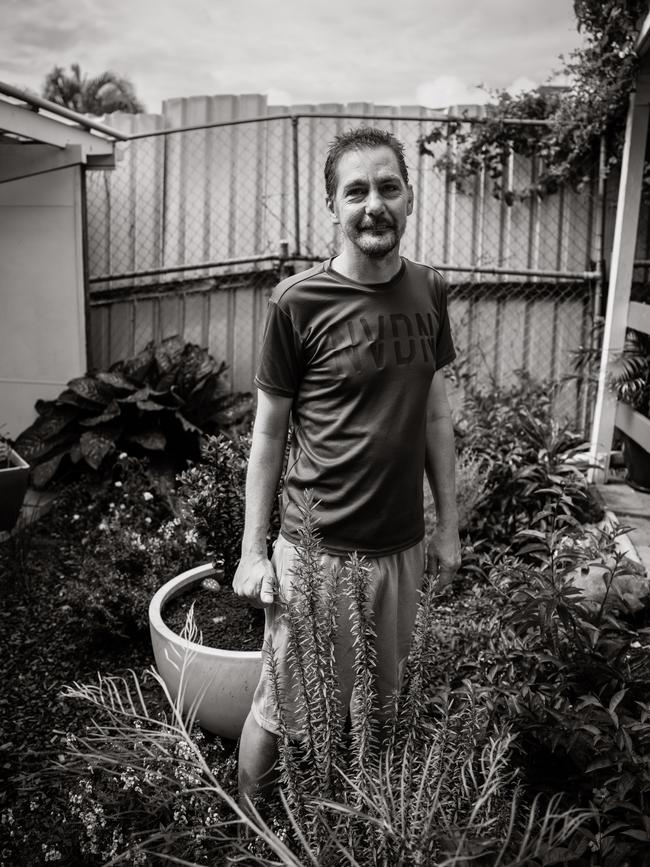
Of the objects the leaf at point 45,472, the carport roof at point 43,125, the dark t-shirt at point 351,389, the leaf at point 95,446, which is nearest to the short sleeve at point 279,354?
the dark t-shirt at point 351,389

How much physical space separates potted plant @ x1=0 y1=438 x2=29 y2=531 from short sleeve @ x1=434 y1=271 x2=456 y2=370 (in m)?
3.22

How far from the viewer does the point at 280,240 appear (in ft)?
20.8

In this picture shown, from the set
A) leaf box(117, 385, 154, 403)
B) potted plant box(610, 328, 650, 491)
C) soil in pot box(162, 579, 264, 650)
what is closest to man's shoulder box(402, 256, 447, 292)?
soil in pot box(162, 579, 264, 650)

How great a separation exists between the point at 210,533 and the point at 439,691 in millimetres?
1096

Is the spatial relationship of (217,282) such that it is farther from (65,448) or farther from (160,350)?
(65,448)

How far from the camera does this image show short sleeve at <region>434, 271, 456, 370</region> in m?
2.18

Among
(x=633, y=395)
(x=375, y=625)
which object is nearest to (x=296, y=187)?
(x=633, y=395)

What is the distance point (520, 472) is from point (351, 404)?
113 inches

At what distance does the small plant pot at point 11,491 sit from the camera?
4.52 meters

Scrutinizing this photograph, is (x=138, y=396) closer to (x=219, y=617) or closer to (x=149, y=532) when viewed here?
(x=149, y=532)

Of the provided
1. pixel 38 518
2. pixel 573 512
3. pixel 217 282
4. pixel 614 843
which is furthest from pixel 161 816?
pixel 217 282

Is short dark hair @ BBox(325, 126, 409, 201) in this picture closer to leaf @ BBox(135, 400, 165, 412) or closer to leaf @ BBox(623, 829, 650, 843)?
leaf @ BBox(623, 829, 650, 843)

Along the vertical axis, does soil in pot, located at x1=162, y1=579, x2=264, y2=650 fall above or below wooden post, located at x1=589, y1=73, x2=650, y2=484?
below

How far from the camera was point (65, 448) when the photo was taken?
5.55m
